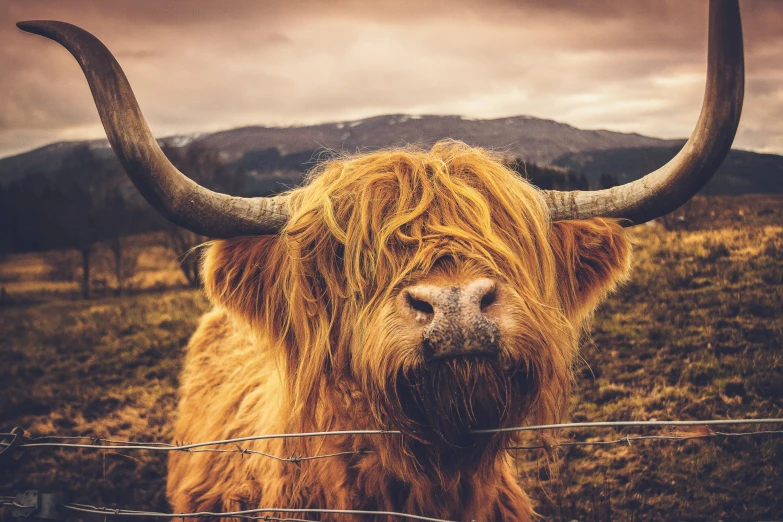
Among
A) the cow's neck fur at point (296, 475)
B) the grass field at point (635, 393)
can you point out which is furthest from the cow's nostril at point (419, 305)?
the grass field at point (635, 393)

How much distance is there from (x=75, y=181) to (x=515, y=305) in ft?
141

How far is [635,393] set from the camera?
530cm

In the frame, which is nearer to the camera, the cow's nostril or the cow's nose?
the cow's nose

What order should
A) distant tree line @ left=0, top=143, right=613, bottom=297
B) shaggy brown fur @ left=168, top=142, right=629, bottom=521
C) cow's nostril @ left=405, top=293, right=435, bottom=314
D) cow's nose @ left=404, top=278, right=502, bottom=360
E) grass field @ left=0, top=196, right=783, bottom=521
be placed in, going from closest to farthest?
1. cow's nose @ left=404, top=278, right=502, bottom=360
2. cow's nostril @ left=405, top=293, right=435, bottom=314
3. shaggy brown fur @ left=168, top=142, right=629, bottom=521
4. grass field @ left=0, top=196, right=783, bottom=521
5. distant tree line @ left=0, top=143, right=613, bottom=297

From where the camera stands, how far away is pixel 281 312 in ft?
8.30

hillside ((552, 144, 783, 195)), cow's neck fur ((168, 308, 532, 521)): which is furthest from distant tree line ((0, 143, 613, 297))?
cow's neck fur ((168, 308, 532, 521))

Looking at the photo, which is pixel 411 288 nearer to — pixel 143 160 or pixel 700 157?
pixel 143 160

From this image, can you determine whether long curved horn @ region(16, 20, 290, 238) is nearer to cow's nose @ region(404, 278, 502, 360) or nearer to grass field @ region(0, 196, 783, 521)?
cow's nose @ region(404, 278, 502, 360)

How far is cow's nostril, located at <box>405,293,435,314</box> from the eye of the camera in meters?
1.69

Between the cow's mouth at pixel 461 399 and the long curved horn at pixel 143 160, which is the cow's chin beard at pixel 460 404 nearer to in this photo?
the cow's mouth at pixel 461 399

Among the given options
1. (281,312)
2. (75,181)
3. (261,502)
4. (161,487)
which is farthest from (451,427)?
(75,181)

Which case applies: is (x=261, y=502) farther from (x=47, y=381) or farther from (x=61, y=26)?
(x=47, y=381)

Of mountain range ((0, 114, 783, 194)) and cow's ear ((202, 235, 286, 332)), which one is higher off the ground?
mountain range ((0, 114, 783, 194))

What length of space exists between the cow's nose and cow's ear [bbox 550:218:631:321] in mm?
979
